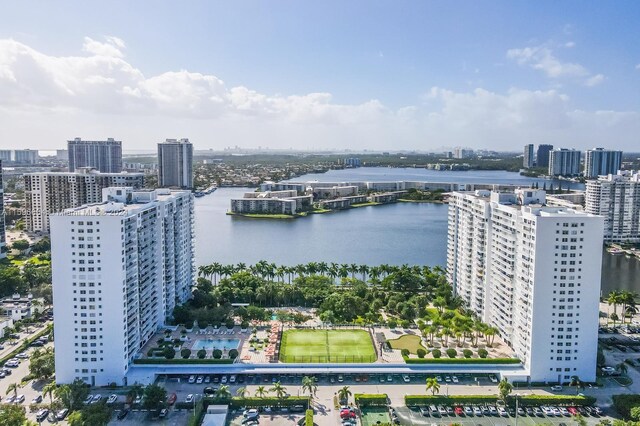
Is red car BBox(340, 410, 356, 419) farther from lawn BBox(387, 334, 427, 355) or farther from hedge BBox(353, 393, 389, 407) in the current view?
lawn BBox(387, 334, 427, 355)

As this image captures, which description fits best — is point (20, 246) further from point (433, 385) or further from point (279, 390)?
point (433, 385)

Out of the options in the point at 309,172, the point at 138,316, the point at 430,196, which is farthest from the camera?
the point at 309,172

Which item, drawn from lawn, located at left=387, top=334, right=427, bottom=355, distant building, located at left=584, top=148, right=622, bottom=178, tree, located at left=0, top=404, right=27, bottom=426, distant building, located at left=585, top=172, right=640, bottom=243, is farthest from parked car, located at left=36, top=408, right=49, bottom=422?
distant building, located at left=584, top=148, right=622, bottom=178

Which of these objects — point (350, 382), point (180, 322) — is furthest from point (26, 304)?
point (350, 382)

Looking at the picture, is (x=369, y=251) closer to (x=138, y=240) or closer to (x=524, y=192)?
(x=524, y=192)

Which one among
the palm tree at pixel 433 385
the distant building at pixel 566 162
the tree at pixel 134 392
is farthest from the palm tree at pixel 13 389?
the distant building at pixel 566 162

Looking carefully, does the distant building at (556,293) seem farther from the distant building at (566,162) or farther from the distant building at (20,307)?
the distant building at (566,162)

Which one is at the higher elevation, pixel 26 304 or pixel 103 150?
pixel 103 150

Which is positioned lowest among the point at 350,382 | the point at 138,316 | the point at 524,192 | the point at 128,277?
the point at 350,382
